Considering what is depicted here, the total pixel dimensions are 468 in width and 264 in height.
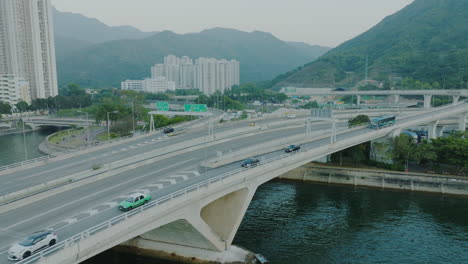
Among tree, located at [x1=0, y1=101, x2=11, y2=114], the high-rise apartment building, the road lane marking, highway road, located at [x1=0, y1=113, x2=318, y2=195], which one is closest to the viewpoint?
the road lane marking

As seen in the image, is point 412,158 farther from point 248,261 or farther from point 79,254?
point 79,254

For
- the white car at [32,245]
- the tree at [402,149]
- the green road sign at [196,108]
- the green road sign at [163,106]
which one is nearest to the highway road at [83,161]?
the green road sign at [196,108]

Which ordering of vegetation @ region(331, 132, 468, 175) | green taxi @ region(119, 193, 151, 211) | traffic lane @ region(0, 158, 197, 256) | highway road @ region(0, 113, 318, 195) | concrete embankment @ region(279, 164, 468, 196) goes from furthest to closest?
vegetation @ region(331, 132, 468, 175)
concrete embankment @ region(279, 164, 468, 196)
highway road @ region(0, 113, 318, 195)
green taxi @ region(119, 193, 151, 211)
traffic lane @ region(0, 158, 197, 256)

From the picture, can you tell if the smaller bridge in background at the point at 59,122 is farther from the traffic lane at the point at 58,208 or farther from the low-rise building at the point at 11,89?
the traffic lane at the point at 58,208

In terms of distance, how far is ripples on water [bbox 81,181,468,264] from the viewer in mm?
33625

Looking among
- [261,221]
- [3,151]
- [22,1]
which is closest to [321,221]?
[261,221]

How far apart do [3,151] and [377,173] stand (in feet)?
270

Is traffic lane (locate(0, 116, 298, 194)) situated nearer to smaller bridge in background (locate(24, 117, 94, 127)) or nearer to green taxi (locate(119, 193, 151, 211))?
green taxi (locate(119, 193, 151, 211))

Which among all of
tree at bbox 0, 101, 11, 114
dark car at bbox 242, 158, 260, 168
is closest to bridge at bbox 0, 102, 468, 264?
dark car at bbox 242, 158, 260, 168

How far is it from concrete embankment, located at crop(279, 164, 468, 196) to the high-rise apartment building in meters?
137

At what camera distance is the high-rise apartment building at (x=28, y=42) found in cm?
14925

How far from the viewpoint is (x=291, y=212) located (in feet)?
147

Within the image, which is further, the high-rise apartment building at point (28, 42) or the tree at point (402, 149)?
the high-rise apartment building at point (28, 42)

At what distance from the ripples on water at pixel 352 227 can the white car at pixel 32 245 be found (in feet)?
44.9
